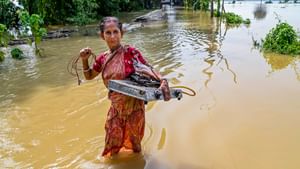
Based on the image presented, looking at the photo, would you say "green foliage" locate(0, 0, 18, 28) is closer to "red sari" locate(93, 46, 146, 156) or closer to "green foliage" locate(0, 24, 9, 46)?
"green foliage" locate(0, 24, 9, 46)

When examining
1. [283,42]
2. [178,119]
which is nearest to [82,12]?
[283,42]

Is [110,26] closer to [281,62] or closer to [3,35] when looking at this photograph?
[281,62]

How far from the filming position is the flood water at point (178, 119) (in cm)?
368

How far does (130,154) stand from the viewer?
11.7 feet

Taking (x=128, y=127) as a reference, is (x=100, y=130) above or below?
below

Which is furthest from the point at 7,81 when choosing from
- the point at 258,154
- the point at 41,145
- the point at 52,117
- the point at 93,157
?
the point at 258,154

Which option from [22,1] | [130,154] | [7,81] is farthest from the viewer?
[22,1]

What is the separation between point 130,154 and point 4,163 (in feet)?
4.75

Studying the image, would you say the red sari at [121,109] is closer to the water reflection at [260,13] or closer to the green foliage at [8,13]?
the green foliage at [8,13]

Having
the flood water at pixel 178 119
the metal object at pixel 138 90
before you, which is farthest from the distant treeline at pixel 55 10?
the metal object at pixel 138 90

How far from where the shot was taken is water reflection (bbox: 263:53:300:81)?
26.1 ft

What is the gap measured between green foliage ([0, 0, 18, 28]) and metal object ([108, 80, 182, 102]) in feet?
49.0

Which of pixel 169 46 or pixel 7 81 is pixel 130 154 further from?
pixel 169 46

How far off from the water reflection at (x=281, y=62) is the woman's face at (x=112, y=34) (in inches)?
217
